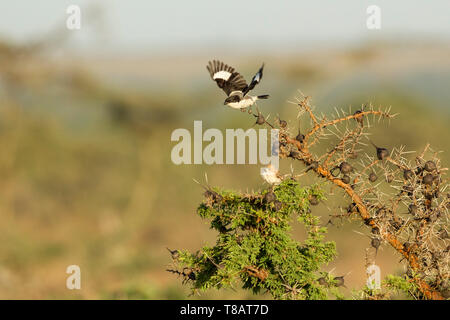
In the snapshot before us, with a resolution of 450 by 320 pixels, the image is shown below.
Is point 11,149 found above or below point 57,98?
below

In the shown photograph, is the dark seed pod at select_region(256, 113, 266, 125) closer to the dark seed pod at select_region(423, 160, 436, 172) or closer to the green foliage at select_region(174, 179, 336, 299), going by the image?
the green foliage at select_region(174, 179, 336, 299)

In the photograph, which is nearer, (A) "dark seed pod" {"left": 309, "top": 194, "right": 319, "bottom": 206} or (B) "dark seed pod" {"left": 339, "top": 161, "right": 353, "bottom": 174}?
(B) "dark seed pod" {"left": 339, "top": 161, "right": 353, "bottom": 174}

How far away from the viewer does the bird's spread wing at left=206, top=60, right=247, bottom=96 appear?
4582 mm

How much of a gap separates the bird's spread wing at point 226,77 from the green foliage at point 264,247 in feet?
3.89

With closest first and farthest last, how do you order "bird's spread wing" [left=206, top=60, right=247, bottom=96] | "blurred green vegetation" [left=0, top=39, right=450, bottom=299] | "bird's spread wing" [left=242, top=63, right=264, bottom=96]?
"bird's spread wing" [left=242, top=63, right=264, bottom=96]
"bird's spread wing" [left=206, top=60, right=247, bottom=96]
"blurred green vegetation" [left=0, top=39, right=450, bottom=299]

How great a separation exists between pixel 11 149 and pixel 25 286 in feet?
32.1

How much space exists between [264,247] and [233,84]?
1518mm

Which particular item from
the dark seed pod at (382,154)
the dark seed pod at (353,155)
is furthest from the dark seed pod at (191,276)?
the dark seed pod at (382,154)

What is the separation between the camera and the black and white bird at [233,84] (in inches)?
166

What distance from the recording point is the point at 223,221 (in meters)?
3.67

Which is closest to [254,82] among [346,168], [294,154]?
[294,154]

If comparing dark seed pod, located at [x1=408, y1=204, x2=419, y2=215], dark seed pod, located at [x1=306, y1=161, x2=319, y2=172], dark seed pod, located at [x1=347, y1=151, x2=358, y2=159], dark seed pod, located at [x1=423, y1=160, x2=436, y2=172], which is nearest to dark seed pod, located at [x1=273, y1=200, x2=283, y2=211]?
dark seed pod, located at [x1=306, y1=161, x2=319, y2=172]
